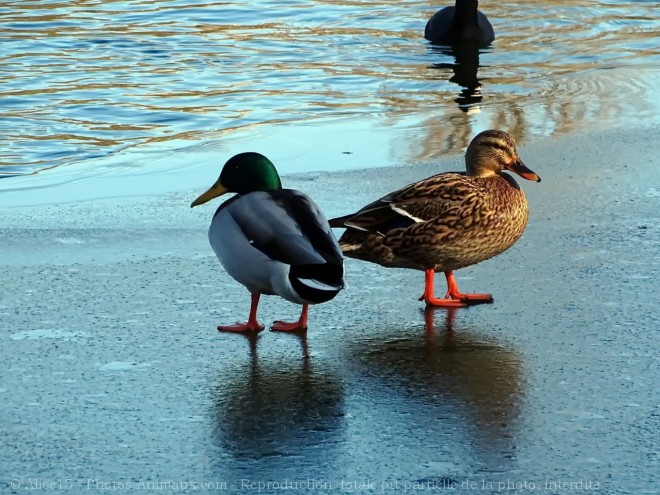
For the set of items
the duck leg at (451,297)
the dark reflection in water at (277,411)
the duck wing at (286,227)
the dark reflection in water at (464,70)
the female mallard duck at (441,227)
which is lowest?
the dark reflection in water at (464,70)

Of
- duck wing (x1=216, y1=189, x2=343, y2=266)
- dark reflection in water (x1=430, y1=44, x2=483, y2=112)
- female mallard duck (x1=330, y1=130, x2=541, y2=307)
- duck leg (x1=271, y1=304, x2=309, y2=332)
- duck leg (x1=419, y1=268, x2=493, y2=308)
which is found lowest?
dark reflection in water (x1=430, y1=44, x2=483, y2=112)

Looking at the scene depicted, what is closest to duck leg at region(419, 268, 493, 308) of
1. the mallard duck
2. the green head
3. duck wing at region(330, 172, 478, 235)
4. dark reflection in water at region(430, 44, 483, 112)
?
duck wing at region(330, 172, 478, 235)

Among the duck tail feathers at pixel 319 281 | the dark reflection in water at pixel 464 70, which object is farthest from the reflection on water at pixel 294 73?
the duck tail feathers at pixel 319 281

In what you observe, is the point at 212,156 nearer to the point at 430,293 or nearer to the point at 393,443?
the point at 430,293

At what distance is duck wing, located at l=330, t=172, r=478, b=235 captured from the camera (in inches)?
219

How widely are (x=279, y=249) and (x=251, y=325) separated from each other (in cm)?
40

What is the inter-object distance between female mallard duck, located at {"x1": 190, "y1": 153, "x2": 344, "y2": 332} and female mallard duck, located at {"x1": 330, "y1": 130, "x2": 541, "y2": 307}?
505 mm

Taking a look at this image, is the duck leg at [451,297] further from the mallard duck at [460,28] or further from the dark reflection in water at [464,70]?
the mallard duck at [460,28]

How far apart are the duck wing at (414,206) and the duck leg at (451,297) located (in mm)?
240

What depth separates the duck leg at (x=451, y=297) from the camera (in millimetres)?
5480

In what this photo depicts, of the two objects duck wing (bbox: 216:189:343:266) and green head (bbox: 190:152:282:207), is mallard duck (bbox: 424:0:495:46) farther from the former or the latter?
duck wing (bbox: 216:189:343:266)

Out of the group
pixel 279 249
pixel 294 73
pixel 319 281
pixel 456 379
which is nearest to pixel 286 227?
pixel 279 249

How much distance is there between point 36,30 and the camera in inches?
567

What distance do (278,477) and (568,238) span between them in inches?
114
